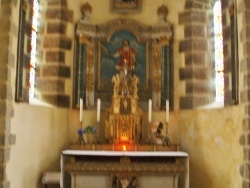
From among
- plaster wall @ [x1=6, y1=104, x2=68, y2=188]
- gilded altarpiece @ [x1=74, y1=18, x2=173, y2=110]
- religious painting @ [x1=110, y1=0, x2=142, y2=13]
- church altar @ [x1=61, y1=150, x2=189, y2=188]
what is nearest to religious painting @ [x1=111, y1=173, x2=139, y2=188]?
church altar @ [x1=61, y1=150, x2=189, y2=188]

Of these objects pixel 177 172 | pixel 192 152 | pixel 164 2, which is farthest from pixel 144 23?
pixel 177 172

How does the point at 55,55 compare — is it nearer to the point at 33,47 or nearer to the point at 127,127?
the point at 33,47

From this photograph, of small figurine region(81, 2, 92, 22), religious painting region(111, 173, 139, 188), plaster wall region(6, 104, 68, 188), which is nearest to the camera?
plaster wall region(6, 104, 68, 188)

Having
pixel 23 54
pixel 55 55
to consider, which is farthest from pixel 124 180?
pixel 55 55

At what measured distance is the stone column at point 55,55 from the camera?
6.77 metres

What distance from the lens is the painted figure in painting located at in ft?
22.9

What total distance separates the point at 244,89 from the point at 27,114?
3.05 meters

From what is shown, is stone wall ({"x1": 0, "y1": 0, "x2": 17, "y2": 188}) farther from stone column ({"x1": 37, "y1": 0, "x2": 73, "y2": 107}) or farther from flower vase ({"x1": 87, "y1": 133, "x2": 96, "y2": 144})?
flower vase ({"x1": 87, "y1": 133, "x2": 96, "y2": 144})

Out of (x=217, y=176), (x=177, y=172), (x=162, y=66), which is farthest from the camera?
(x=162, y=66)

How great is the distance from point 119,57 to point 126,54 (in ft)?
0.47

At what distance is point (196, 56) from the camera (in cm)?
689

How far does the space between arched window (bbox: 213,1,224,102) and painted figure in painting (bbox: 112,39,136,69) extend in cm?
149

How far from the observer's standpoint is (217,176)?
5.97m

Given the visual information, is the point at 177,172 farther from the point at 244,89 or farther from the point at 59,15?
the point at 59,15
